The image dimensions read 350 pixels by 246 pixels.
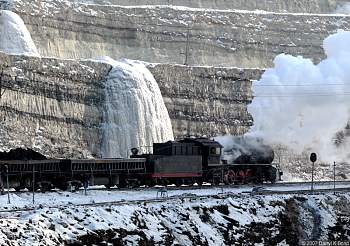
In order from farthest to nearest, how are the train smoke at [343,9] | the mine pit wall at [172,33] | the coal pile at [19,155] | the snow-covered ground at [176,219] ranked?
1. the train smoke at [343,9]
2. the mine pit wall at [172,33]
3. the coal pile at [19,155]
4. the snow-covered ground at [176,219]

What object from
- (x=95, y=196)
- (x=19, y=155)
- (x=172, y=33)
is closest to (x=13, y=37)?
(x=172, y=33)

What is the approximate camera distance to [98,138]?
84438mm

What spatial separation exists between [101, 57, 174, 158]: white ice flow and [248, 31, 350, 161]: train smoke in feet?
87.0

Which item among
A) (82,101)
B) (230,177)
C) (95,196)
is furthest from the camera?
(82,101)

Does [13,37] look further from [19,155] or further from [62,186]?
[62,186]

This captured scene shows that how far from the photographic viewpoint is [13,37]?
8806 cm

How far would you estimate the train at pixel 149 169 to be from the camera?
40.1m

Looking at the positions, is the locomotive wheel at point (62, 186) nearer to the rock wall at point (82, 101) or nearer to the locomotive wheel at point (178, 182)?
the locomotive wheel at point (178, 182)

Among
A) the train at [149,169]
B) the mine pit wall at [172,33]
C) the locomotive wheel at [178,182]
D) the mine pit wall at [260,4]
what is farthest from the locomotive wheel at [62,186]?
the mine pit wall at [260,4]

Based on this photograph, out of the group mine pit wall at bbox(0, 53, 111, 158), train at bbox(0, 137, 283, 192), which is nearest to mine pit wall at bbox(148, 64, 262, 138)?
mine pit wall at bbox(0, 53, 111, 158)

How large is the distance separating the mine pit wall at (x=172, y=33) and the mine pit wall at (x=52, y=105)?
1384 centimetres

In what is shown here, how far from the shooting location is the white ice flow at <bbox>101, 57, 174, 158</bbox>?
280 ft

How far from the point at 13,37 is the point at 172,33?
29560mm

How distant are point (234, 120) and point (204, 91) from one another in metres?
5.22
